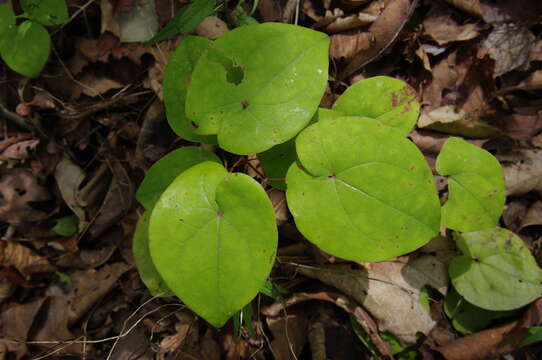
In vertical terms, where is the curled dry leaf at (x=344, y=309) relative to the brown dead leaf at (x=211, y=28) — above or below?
below

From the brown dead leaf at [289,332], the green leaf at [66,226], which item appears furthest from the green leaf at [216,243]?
the green leaf at [66,226]

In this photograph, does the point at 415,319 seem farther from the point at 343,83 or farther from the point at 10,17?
the point at 10,17

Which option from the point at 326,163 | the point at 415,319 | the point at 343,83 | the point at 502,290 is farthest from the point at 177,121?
the point at 502,290

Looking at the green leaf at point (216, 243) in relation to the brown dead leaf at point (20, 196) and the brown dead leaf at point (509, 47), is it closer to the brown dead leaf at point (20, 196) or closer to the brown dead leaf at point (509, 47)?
the brown dead leaf at point (20, 196)

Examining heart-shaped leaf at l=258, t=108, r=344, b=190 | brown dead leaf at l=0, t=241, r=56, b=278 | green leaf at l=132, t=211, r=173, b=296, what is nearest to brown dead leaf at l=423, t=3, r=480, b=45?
heart-shaped leaf at l=258, t=108, r=344, b=190

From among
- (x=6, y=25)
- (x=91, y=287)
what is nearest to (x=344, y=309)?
(x=91, y=287)
